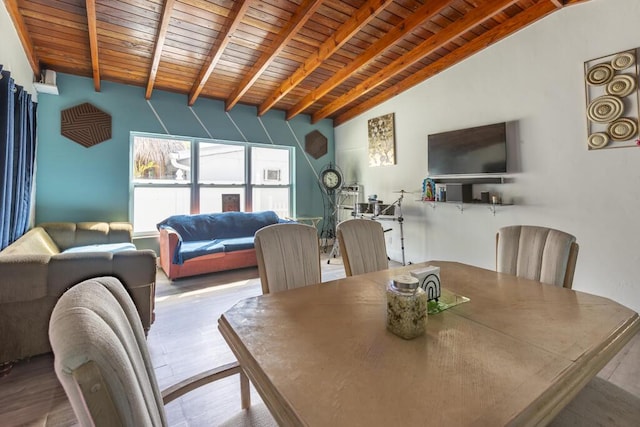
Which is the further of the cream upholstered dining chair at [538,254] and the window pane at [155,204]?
the window pane at [155,204]

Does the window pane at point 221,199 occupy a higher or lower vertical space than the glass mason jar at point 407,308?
higher

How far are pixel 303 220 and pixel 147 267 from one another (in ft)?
12.9

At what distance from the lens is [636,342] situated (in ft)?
7.95

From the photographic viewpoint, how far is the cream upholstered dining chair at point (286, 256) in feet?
5.40

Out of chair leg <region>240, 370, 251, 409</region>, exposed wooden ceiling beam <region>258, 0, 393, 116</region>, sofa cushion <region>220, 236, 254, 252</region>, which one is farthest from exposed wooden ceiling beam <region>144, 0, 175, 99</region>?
chair leg <region>240, 370, 251, 409</region>

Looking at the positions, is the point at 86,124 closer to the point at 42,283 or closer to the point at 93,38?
the point at 93,38

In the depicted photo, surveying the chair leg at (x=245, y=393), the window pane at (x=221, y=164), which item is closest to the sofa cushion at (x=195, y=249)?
the window pane at (x=221, y=164)

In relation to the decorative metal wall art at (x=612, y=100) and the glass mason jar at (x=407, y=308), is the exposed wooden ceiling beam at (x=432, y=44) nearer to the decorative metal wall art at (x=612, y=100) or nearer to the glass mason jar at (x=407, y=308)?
the decorative metal wall art at (x=612, y=100)

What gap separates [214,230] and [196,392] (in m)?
3.36

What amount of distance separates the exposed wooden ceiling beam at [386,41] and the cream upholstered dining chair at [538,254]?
2357 millimetres

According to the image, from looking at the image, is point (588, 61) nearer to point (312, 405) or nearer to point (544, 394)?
point (544, 394)

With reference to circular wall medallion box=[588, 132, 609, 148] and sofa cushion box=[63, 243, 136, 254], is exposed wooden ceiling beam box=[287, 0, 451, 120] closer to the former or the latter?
circular wall medallion box=[588, 132, 609, 148]

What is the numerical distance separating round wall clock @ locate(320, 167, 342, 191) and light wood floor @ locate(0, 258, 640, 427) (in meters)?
3.54

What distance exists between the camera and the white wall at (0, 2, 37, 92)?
8.66 ft
